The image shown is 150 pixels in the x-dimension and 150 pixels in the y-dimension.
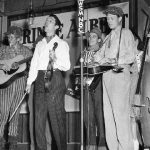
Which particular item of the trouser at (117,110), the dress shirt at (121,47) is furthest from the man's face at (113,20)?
the trouser at (117,110)

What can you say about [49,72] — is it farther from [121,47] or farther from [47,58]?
[121,47]

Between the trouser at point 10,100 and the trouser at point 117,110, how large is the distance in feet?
3.85

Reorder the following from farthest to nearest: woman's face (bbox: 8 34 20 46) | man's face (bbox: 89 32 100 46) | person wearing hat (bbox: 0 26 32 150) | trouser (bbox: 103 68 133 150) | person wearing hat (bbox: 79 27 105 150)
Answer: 1. woman's face (bbox: 8 34 20 46)
2. person wearing hat (bbox: 0 26 32 150)
3. man's face (bbox: 89 32 100 46)
4. person wearing hat (bbox: 79 27 105 150)
5. trouser (bbox: 103 68 133 150)

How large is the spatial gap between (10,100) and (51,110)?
0.77m

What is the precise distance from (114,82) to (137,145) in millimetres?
698

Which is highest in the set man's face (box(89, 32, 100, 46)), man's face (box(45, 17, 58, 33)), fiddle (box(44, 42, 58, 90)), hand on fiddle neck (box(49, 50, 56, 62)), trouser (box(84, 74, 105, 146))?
man's face (box(45, 17, 58, 33))

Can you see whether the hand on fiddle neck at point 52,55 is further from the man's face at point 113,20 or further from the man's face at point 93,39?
the man's face at point 113,20

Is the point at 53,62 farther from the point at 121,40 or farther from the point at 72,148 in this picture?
the point at 72,148

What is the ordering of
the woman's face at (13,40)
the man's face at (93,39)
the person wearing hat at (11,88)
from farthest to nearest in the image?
the woman's face at (13,40) → the person wearing hat at (11,88) → the man's face at (93,39)

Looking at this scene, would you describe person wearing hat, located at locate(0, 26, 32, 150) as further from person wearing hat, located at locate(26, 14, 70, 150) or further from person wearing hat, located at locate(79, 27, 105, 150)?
person wearing hat, located at locate(79, 27, 105, 150)

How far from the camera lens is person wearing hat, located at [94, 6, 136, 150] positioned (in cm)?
355

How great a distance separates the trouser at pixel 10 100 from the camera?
4348mm

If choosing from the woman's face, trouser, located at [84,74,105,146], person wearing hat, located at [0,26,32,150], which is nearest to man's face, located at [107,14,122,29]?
trouser, located at [84,74,105,146]

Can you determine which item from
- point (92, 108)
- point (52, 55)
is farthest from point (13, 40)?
point (92, 108)
